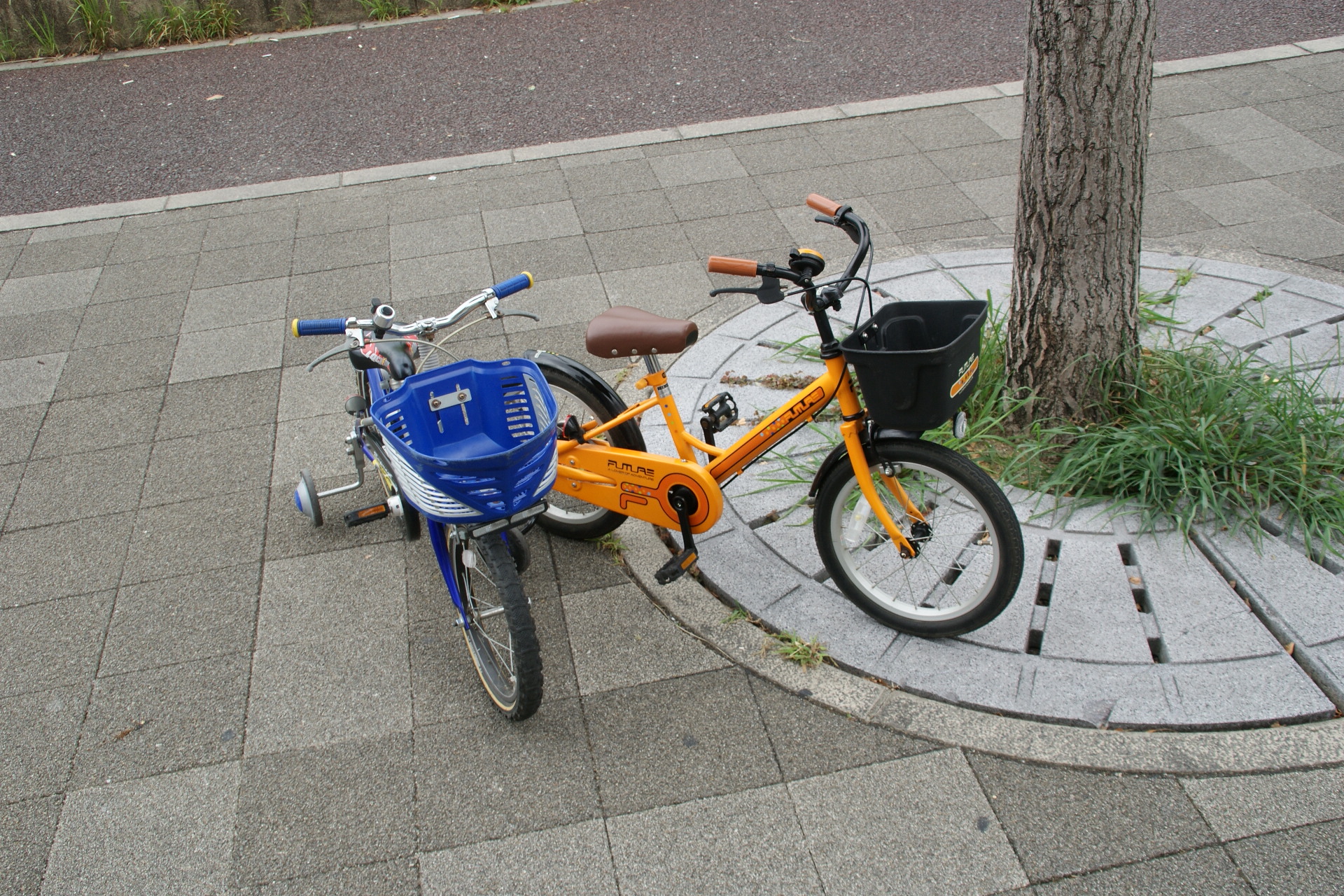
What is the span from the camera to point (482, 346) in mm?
4672

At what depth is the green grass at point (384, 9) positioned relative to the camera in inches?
360

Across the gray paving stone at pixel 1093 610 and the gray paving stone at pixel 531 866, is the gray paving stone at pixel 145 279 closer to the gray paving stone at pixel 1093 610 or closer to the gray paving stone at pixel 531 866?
the gray paving stone at pixel 531 866

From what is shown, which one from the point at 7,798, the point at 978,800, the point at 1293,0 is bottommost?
the point at 7,798

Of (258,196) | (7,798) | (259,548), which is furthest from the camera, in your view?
(258,196)

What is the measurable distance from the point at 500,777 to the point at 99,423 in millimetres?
2904

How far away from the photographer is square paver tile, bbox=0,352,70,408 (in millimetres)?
4598

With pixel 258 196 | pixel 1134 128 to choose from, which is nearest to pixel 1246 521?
pixel 1134 128

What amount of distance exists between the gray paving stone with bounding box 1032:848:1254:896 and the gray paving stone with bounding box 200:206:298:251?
17.6 ft

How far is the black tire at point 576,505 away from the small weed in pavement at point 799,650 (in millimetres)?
664

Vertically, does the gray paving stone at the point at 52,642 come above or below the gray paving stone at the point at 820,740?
below

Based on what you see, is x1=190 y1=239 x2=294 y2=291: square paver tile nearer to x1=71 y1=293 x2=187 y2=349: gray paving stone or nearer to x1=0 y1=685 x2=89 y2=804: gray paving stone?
x1=71 y1=293 x2=187 y2=349: gray paving stone

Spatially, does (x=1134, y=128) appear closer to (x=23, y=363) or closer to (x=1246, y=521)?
(x=1246, y=521)

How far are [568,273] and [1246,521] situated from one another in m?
3.42

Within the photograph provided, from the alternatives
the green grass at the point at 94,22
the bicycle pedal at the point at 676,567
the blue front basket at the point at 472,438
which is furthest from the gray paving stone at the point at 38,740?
the green grass at the point at 94,22
